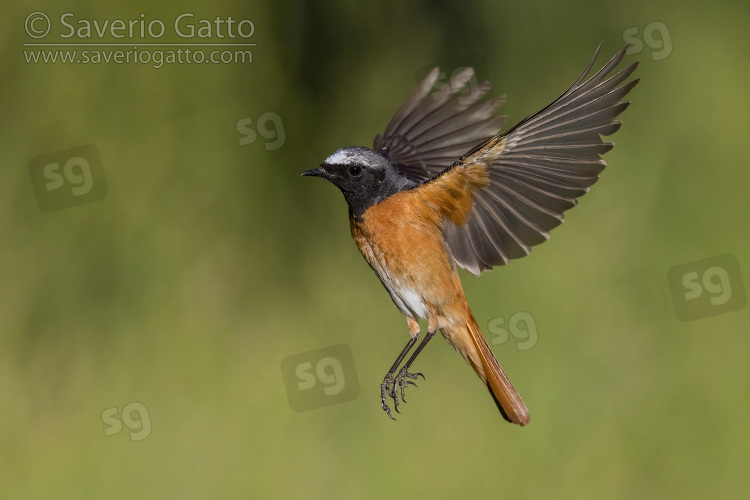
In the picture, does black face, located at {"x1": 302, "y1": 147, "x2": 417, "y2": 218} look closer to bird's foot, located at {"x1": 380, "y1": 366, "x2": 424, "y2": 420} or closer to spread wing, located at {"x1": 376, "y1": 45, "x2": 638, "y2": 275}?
spread wing, located at {"x1": 376, "y1": 45, "x2": 638, "y2": 275}

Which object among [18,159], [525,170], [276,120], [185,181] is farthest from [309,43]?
[525,170]

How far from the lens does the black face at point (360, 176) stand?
72.6 inches

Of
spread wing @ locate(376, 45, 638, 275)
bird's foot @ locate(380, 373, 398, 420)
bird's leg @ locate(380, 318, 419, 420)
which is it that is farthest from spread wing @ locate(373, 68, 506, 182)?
bird's foot @ locate(380, 373, 398, 420)

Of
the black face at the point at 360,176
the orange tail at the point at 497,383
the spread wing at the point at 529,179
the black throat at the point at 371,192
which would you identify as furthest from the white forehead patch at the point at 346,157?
the orange tail at the point at 497,383

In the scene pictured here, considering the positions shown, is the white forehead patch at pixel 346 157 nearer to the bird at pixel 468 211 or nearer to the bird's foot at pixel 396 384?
the bird at pixel 468 211

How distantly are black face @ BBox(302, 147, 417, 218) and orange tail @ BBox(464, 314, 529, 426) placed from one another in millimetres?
498

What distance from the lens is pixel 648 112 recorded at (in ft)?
15.0

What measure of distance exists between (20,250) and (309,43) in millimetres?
1785

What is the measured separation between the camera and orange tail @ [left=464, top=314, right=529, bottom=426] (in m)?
2.16

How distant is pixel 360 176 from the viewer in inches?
75.8

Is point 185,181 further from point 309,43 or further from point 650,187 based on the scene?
point 650,187

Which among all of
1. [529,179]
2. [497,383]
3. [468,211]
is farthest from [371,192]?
[497,383]

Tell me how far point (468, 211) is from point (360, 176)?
1.33 feet

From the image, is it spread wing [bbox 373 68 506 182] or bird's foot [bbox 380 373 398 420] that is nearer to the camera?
bird's foot [bbox 380 373 398 420]
